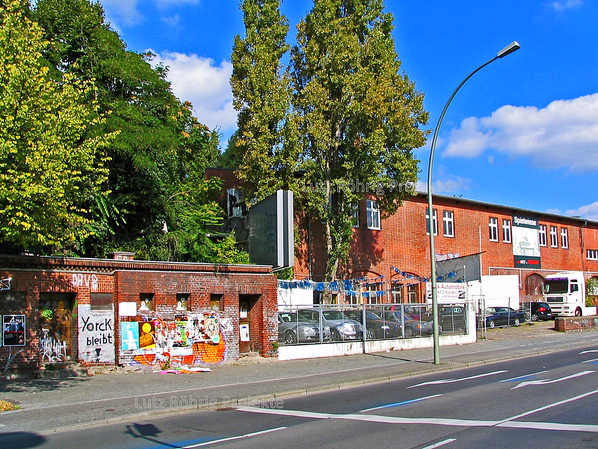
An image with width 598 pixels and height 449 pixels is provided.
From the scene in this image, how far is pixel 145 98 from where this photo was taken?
26125mm

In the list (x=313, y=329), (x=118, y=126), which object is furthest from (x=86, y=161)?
(x=313, y=329)

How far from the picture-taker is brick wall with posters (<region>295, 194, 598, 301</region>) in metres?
34.6

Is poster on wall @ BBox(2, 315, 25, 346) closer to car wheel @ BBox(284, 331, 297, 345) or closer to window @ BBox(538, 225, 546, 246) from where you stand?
car wheel @ BBox(284, 331, 297, 345)

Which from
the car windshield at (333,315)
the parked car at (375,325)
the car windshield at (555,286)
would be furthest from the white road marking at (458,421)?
the car windshield at (555,286)

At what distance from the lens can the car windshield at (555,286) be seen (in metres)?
42.8

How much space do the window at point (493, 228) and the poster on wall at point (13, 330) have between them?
129 feet

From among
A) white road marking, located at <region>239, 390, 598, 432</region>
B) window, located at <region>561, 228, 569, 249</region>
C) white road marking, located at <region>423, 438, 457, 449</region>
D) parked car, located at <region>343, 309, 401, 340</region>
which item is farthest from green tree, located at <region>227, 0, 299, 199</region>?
window, located at <region>561, 228, 569, 249</region>

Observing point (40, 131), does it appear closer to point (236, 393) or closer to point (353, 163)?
point (236, 393)

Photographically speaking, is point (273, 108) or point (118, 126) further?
point (273, 108)

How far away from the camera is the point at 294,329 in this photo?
2102 centimetres

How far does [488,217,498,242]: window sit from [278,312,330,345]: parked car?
3001 cm

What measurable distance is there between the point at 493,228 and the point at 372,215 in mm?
14574

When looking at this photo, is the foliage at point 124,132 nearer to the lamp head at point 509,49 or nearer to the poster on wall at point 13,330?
the poster on wall at point 13,330

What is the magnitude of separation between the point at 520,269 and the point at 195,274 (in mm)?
37615
